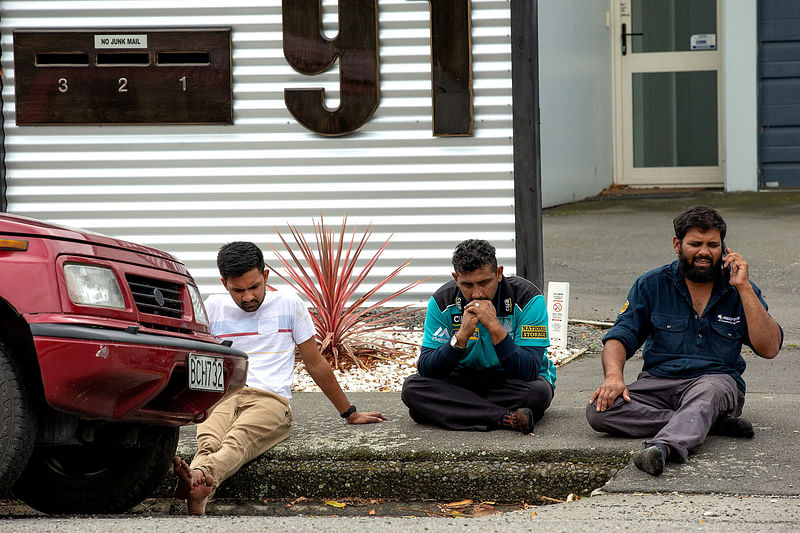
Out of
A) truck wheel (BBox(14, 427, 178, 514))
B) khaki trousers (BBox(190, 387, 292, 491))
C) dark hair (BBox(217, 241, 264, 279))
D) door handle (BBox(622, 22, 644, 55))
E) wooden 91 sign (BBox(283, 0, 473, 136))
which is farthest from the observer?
door handle (BBox(622, 22, 644, 55))

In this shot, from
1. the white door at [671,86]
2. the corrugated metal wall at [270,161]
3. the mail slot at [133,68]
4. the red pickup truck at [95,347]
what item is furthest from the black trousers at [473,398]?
the white door at [671,86]

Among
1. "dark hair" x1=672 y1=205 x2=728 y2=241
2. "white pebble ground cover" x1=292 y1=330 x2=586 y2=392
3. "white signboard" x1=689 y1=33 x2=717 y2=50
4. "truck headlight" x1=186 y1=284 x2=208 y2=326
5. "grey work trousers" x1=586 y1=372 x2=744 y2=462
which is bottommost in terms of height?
"white pebble ground cover" x1=292 y1=330 x2=586 y2=392

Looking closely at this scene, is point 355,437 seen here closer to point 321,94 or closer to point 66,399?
point 66,399

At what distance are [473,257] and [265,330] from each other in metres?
1.00

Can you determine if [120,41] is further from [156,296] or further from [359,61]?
[156,296]

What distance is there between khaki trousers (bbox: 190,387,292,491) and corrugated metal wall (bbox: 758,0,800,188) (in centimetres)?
1130

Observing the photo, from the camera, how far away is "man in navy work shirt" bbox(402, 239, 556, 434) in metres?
5.06

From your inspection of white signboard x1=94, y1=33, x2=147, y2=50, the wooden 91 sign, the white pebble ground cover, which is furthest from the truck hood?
white signboard x1=94, y1=33, x2=147, y2=50

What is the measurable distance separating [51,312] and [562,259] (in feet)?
26.2

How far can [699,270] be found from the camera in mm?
4809

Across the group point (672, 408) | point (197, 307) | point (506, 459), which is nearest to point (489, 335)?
point (506, 459)

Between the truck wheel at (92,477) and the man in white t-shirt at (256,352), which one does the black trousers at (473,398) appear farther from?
the truck wheel at (92,477)

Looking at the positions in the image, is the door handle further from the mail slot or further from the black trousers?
the black trousers

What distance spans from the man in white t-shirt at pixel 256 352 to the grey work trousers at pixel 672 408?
1.28m
